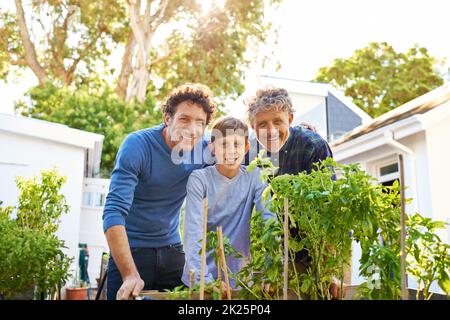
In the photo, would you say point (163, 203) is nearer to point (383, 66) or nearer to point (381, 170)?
point (381, 170)

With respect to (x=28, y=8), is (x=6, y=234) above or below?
below

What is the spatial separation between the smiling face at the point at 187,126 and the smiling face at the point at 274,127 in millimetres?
229

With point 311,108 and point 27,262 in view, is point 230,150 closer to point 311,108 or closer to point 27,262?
point 27,262

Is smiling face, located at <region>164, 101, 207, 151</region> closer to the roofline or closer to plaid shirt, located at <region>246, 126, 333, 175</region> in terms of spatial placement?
plaid shirt, located at <region>246, 126, 333, 175</region>

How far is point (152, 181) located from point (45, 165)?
4754 millimetres

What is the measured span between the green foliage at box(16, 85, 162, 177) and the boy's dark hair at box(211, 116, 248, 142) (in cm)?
737

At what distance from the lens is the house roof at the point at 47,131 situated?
576 cm

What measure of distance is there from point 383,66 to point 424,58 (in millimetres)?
1074

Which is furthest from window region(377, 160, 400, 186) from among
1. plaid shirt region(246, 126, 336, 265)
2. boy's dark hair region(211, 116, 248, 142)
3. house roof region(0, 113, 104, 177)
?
house roof region(0, 113, 104, 177)

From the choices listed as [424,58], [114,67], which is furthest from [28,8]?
[424,58]

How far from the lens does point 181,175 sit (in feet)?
5.77

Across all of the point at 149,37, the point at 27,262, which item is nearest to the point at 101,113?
the point at 149,37

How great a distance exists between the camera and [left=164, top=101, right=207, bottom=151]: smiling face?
1.70 m

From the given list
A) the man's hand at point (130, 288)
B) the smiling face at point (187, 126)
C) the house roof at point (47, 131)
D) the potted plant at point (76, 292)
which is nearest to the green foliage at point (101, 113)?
the house roof at point (47, 131)
